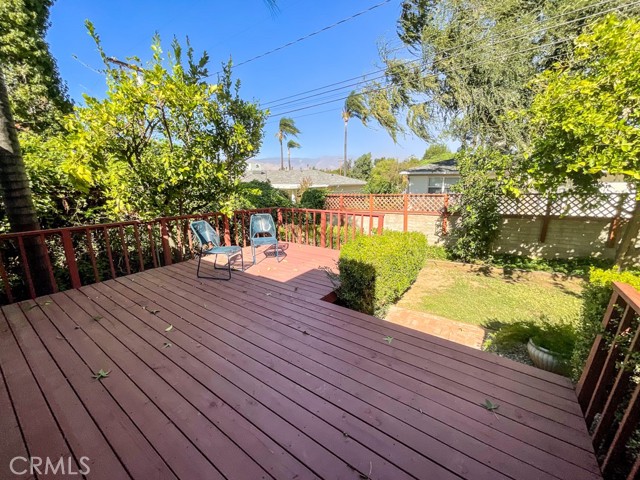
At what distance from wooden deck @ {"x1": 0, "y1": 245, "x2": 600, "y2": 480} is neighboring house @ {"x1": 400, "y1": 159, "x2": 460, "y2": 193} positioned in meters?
12.0

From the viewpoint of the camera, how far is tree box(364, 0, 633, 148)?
812cm

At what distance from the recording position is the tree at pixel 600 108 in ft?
9.50

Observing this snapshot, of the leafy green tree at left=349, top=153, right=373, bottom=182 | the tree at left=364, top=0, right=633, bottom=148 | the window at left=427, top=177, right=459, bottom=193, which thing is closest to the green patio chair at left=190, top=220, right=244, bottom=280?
the tree at left=364, top=0, right=633, bottom=148

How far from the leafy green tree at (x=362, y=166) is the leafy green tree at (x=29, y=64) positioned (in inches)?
1089

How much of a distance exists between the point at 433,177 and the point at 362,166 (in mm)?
20928

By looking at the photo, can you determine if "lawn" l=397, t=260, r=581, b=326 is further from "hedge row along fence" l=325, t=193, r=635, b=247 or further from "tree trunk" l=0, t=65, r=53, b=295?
"tree trunk" l=0, t=65, r=53, b=295

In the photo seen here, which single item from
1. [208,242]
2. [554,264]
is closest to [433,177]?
[554,264]

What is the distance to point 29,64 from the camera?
8047 mm

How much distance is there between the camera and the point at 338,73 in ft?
33.8

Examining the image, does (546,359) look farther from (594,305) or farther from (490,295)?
(490,295)

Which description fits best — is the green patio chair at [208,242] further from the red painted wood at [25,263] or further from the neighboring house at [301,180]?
the neighboring house at [301,180]

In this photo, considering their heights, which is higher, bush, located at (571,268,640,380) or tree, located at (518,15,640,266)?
tree, located at (518,15,640,266)

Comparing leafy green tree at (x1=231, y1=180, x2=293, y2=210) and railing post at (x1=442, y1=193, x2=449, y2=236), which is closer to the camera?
leafy green tree at (x1=231, y1=180, x2=293, y2=210)

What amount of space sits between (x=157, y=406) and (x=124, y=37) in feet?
28.1
